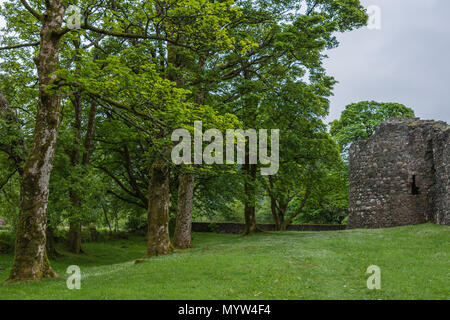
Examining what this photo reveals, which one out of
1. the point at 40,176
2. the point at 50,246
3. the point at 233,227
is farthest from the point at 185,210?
the point at 233,227

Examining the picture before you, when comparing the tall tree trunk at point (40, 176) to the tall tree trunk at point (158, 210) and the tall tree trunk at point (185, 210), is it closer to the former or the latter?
the tall tree trunk at point (158, 210)

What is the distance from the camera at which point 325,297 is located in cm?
884

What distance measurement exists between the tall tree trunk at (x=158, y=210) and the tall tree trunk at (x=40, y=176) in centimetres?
621

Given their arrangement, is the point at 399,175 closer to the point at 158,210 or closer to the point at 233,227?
the point at 158,210

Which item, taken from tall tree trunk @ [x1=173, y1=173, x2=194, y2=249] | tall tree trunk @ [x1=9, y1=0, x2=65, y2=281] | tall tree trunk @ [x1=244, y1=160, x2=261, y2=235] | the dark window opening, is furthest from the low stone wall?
tall tree trunk @ [x1=9, y1=0, x2=65, y2=281]

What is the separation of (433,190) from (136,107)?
59.4 ft

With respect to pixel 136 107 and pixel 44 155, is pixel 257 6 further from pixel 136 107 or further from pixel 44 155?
pixel 44 155

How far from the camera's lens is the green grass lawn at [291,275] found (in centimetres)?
910

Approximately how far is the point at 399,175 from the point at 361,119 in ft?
58.1

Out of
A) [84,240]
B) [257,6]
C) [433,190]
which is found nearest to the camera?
[257,6]

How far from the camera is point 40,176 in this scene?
38.3ft
